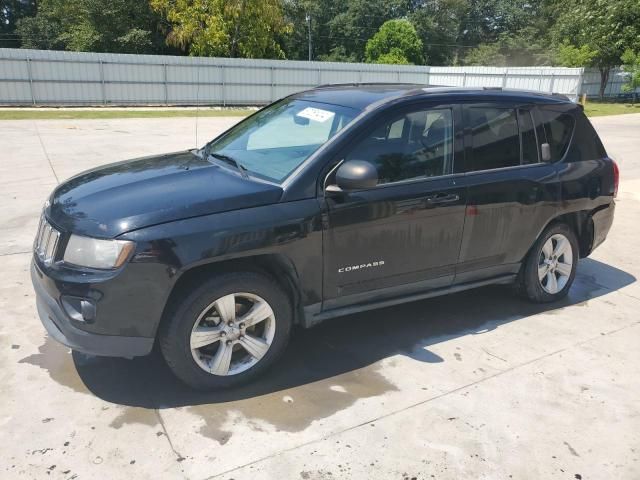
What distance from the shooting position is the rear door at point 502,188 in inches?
163

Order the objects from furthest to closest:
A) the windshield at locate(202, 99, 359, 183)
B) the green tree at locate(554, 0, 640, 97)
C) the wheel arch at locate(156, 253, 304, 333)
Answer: the green tree at locate(554, 0, 640, 97) < the windshield at locate(202, 99, 359, 183) < the wheel arch at locate(156, 253, 304, 333)

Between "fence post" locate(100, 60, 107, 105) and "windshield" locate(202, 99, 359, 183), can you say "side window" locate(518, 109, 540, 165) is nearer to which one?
"windshield" locate(202, 99, 359, 183)

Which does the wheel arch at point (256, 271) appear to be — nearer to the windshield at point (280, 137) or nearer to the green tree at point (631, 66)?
the windshield at point (280, 137)

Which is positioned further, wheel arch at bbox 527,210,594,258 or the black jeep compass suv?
wheel arch at bbox 527,210,594,258

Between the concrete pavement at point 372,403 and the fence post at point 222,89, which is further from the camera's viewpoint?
the fence post at point 222,89

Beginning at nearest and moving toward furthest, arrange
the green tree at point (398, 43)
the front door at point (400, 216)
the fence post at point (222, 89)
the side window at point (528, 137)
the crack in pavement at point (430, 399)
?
1. the crack in pavement at point (430, 399)
2. the front door at point (400, 216)
3. the side window at point (528, 137)
4. the fence post at point (222, 89)
5. the green tree at point (398, 43)

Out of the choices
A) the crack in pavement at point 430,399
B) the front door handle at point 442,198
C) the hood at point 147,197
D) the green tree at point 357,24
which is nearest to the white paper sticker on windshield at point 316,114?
the hood at point 147,197

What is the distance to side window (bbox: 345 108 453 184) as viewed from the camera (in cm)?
373

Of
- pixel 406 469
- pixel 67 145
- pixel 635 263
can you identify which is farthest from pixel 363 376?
pixel 67 145

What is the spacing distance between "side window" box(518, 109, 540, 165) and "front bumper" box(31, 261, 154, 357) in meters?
3.16

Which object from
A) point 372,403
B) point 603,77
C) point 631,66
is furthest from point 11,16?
point 372,403

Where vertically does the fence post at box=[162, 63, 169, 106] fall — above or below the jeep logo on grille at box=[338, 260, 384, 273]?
above

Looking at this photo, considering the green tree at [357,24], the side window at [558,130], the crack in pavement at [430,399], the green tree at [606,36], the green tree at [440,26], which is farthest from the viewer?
the green tree at [440,26]

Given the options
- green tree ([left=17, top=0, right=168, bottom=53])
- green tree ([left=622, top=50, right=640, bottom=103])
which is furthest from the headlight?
green tree ([left=17, top=0, right=168, bottom=53])
